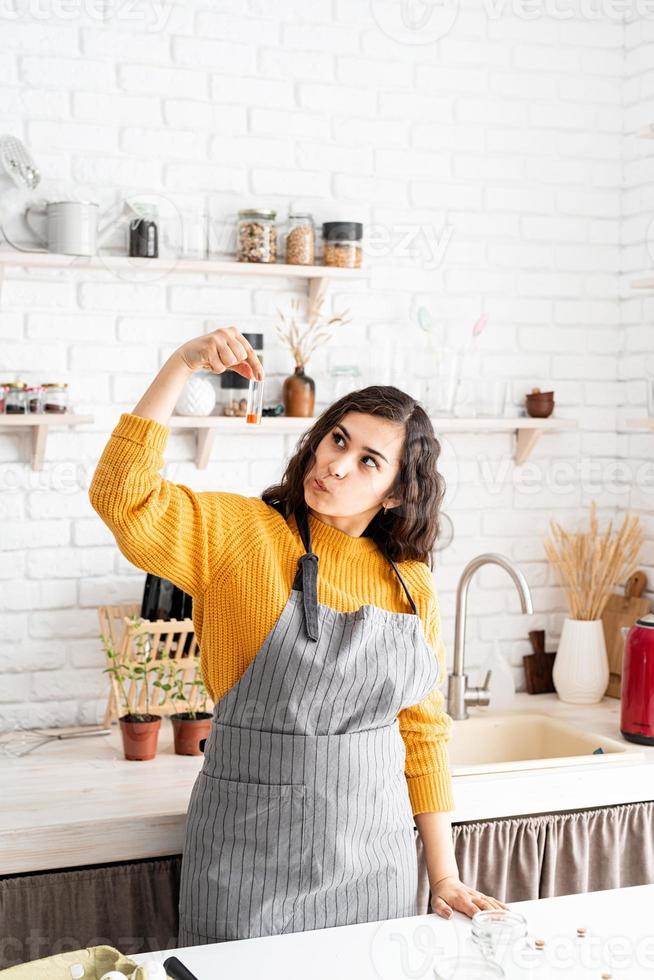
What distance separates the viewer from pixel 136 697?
262 centimetres

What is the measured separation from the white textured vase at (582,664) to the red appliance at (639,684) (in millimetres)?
358

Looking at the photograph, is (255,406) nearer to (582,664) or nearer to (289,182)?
(289,182)

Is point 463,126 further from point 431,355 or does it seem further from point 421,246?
point 431,355

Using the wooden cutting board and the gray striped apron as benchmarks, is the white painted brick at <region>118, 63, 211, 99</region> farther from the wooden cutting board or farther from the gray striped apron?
the wooden cutting board

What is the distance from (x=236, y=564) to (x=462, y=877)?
908 millimetres

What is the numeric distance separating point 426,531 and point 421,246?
1.20 metres

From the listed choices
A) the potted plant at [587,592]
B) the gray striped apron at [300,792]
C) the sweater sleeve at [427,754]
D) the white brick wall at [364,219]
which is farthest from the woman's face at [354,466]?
the potted plant at [587,592]

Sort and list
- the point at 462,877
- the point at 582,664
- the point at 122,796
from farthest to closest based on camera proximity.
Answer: the point at 582,664 → the point at 462,877 → the point at 122,796

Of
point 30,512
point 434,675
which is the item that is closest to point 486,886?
point 434,675

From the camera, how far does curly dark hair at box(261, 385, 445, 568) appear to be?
187 cm

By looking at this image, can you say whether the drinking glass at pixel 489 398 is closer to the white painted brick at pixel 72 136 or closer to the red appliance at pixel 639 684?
the red appliance at pixel 639 684

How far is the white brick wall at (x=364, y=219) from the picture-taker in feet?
8.50

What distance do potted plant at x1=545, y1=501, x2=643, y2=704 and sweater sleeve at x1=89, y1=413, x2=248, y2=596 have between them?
145 cm

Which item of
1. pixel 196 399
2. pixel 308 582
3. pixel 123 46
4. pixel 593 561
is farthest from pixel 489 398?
pixel 308 582
